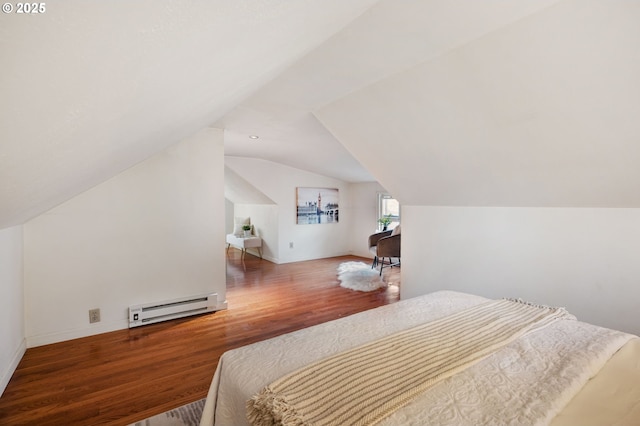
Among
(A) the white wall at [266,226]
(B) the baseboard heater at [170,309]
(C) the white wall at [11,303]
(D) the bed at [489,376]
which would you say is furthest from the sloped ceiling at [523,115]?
(A) the white wall at [266,226]

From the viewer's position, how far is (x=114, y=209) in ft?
9.78

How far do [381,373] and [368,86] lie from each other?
2025 millimetres

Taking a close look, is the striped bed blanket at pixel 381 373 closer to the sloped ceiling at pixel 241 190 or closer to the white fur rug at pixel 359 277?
the white fur rug at pixel 359 277

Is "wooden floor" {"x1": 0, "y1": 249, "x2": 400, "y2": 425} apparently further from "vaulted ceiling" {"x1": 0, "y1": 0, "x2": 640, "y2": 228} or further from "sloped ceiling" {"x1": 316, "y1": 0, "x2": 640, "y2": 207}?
"sloped ceiling" {"x1": 316, "y1": 0, "x2": 640, "y2": 207}

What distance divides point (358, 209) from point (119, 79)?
6.38m

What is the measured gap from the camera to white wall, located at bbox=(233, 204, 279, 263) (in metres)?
6.27

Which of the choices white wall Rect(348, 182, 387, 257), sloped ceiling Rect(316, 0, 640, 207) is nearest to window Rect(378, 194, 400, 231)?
white wall Rect(348, 182, 387, 257)

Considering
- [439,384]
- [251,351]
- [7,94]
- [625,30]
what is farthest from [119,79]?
[625,30]

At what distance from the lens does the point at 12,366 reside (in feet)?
7.28

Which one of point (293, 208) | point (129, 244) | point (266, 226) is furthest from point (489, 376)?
point (266, 226)

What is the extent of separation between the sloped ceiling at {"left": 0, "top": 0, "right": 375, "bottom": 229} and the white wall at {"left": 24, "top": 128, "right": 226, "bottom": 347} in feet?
4.44

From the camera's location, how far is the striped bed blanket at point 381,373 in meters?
0.93

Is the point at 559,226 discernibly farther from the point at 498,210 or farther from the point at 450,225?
the point at 450,225

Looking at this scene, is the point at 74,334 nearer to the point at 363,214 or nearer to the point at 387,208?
the point at 363,214
